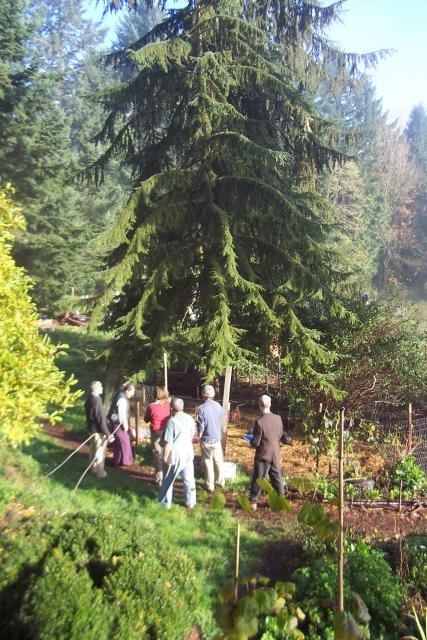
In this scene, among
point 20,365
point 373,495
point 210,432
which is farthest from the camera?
point 373,495

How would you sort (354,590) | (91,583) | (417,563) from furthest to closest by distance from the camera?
(417,563), (354,590), (91,583)

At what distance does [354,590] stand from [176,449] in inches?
106

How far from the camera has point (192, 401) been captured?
11.7m

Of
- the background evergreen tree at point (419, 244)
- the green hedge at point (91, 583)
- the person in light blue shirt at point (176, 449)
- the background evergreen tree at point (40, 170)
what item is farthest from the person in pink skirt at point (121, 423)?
the background evergreen tree at point (419, 244)

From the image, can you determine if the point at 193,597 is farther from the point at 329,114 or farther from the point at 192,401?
the point at 329,114

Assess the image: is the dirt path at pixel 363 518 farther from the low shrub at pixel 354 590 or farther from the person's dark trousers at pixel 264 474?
the low shrub at pixel 354 590

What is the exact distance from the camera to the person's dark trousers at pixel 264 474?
269 inches

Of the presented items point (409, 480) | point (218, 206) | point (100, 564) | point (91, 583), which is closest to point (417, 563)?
point (409, 480)

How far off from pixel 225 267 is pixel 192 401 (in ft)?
14.4

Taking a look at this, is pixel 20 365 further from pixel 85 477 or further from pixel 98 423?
pixel 85 477

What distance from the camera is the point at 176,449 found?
6363mm

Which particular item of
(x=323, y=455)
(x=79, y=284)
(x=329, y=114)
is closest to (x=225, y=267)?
(x=323, y=455)

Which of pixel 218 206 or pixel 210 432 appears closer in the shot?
pixel 210 432

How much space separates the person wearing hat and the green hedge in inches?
104
